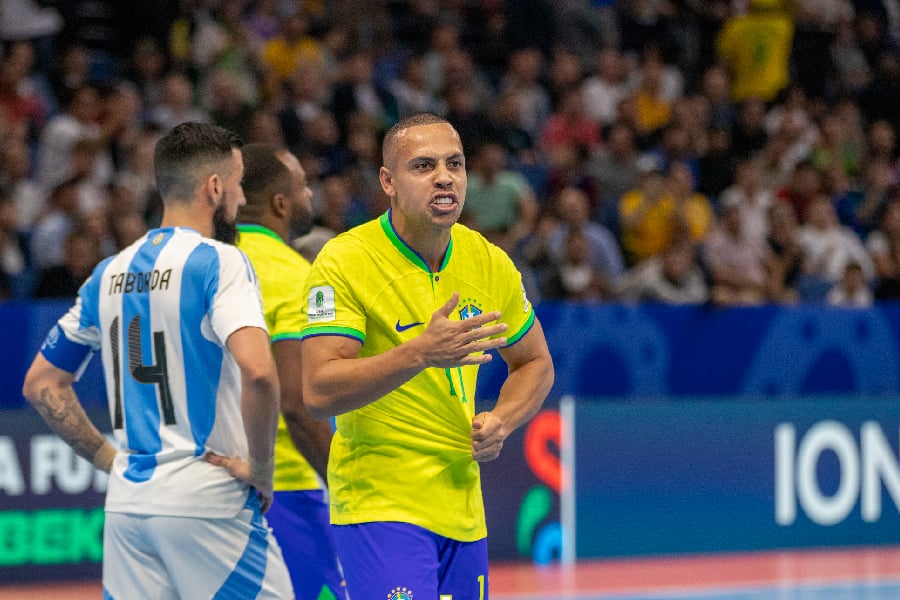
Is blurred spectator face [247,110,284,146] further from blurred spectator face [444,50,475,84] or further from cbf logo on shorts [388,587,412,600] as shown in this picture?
cbf logo on shorts [388,587,412,600]

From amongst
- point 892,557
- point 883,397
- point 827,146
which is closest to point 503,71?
point 827,146

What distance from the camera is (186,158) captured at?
4539mm

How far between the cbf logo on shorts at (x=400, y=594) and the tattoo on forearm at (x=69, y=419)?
3.83ft

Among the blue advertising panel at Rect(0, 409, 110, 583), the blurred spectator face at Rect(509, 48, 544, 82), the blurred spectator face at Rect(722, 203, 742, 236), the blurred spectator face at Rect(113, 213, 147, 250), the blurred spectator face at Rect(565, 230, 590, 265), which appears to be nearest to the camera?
the blue advertising panel at Rect(0, 409, 110, 583)

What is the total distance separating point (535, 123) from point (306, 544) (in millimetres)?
9938

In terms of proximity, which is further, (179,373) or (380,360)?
(179,373)

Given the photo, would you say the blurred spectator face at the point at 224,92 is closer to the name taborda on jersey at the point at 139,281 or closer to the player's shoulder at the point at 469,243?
the player's shoulder at the point at 469,243

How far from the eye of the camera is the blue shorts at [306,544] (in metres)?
5.43

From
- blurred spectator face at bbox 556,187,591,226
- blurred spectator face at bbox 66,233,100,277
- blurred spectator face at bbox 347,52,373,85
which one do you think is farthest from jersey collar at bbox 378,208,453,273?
blurred spectator face at bbox 347,52,373,85

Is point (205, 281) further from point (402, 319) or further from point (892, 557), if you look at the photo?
point (892, 557)

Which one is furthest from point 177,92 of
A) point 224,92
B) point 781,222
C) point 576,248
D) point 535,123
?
point 781,222

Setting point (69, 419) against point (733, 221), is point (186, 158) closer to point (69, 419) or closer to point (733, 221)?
point (69, 419)

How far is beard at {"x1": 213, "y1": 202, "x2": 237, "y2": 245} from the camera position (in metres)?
4.62

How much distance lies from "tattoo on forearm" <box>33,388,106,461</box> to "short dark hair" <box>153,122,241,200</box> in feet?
2.48
